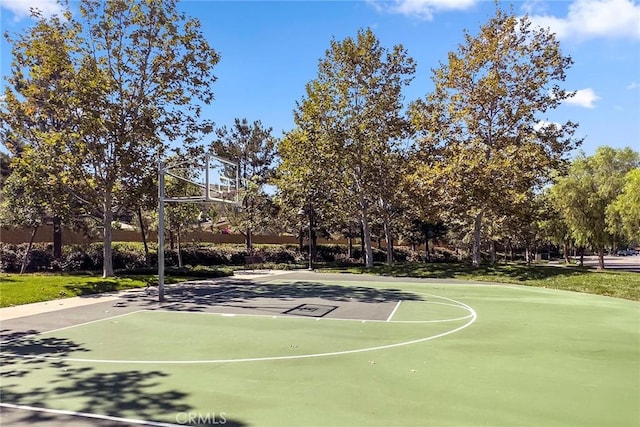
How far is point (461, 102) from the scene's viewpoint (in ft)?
86.8

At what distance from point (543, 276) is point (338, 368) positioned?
17791 millimetres


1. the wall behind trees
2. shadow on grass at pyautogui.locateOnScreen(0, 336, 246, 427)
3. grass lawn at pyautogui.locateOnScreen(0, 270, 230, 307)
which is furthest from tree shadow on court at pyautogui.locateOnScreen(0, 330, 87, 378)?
the wall behind trees

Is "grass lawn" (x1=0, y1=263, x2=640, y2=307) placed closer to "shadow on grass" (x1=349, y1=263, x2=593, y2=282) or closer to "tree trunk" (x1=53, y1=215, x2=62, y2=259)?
"shadow on grass" (x1=349, y1=263, x2=593, y2=282)

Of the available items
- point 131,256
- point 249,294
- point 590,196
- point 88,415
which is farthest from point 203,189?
point 590,196

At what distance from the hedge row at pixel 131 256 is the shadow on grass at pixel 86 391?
19108 millimetres

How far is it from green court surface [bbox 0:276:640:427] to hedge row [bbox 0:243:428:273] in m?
15.3

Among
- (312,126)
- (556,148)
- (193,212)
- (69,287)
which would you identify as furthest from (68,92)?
(556,148)

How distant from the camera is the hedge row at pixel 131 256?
24691mm

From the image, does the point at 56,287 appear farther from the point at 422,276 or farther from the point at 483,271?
the point at 483,271

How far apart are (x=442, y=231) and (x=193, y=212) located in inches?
945

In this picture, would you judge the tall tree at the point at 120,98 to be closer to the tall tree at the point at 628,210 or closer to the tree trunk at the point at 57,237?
the tree trunk at the point at 57,237

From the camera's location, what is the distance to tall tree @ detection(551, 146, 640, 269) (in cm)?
3116

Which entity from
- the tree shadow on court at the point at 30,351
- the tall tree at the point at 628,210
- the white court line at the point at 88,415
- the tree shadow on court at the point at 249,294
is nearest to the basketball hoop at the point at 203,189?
the tree shadow on court at the point at 249,294

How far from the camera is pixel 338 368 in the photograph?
708cm
